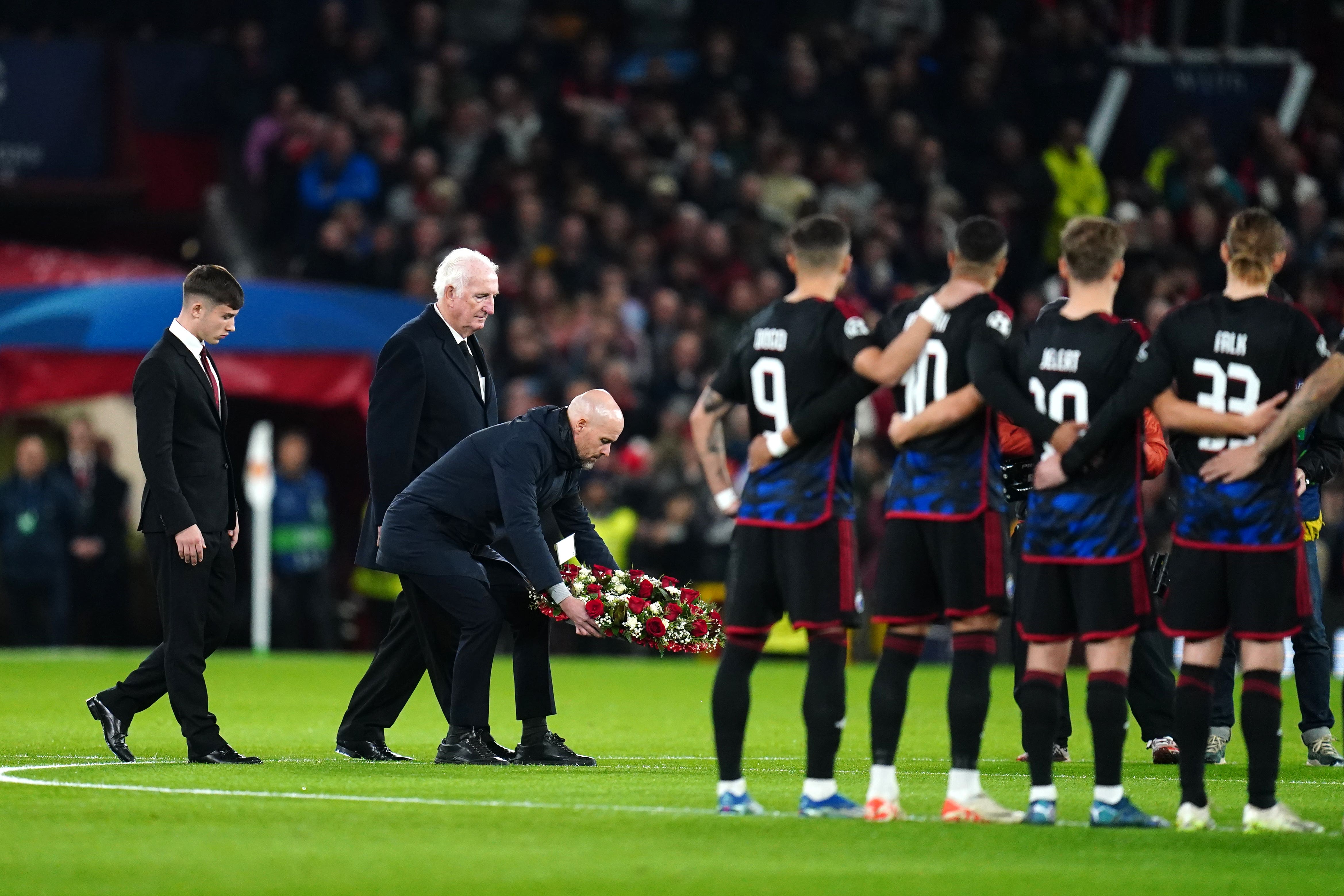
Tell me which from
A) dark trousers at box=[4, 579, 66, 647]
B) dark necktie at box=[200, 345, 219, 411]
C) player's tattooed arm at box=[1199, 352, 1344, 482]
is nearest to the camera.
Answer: player's tattooed arm at box=[1199, 352, 1344, 482]

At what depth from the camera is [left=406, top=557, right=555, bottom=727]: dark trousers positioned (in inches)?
415

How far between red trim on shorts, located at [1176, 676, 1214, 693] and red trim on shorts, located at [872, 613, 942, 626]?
0.93 m

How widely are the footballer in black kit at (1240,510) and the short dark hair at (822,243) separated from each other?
112 cm

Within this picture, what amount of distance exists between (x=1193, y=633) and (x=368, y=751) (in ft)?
14.7

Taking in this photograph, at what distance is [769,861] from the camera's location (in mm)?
7434

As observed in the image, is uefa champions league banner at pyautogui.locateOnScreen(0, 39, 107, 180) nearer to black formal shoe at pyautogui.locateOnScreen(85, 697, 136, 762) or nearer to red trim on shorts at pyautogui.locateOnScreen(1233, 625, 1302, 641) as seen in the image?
black formal shoe at pyautogui.locateOnScreen(85, 697, 136, 762)

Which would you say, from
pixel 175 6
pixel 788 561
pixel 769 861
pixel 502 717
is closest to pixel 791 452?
pixel 788 561

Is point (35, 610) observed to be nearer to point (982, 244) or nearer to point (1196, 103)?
point (1196, 103)

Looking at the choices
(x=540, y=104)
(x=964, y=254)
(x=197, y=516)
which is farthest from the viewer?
(x=540, y=104)

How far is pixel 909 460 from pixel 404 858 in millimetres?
2411

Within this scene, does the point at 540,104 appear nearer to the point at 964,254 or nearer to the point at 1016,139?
the point at 1016,139

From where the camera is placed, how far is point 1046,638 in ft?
27.4

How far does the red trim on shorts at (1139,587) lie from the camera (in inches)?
324

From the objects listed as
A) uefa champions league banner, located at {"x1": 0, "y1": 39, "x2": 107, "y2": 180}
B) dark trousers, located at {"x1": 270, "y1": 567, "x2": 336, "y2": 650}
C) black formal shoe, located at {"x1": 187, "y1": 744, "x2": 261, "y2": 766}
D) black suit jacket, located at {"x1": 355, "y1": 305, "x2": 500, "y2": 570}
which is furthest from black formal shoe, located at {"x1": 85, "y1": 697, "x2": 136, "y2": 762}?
uefa champions league banner, located at {"x1": 0, "y1": 39, "x2": 107, "y2": 180}
